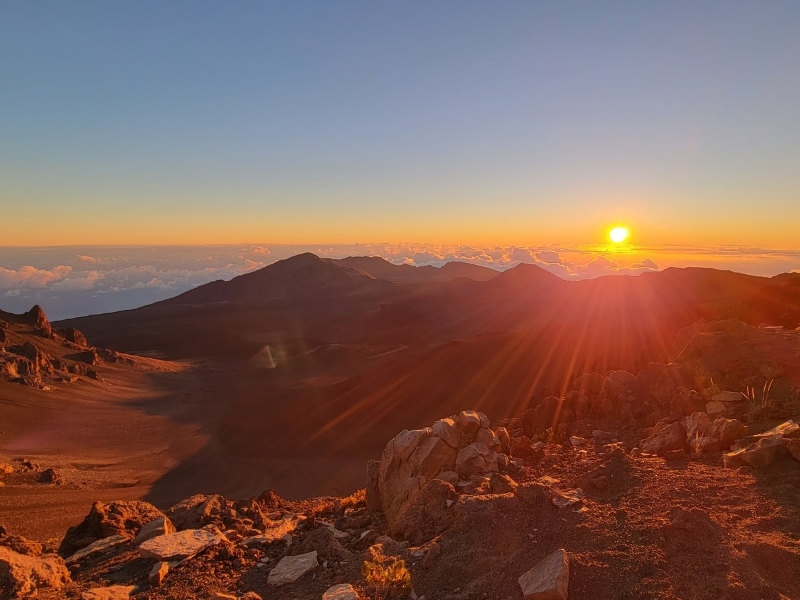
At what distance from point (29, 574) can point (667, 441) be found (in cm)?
912

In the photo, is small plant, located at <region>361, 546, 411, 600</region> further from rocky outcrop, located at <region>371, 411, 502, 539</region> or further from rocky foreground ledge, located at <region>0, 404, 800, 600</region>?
rocky outcrop, located at <region>371, 411, 502, 539</region>

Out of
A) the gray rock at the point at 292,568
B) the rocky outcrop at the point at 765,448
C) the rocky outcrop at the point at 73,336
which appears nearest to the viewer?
the gray rock at the point at 292,568

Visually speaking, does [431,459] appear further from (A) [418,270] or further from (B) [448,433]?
(A) [418,270]

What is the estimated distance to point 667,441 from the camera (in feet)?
25.7

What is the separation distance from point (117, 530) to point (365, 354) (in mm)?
44120

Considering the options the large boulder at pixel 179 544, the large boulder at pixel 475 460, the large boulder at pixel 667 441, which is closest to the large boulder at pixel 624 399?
the large boulder at pixel 667 441

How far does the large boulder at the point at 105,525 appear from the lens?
318 inches

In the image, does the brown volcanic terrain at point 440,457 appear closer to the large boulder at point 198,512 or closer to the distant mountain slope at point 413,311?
the large boulder at point 198,512

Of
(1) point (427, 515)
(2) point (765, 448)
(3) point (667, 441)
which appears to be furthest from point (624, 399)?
(1) point (427, 515)

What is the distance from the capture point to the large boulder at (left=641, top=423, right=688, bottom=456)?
770 cm

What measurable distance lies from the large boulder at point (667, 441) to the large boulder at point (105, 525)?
8778 mm

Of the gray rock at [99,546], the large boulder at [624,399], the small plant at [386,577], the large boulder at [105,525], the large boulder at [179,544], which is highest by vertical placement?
the large boulder at [624,399]

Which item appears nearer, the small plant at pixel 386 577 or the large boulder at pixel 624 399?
the small plant at pixel 386 577

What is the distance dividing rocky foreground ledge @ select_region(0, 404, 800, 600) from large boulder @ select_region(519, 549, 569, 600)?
0.05 ft
